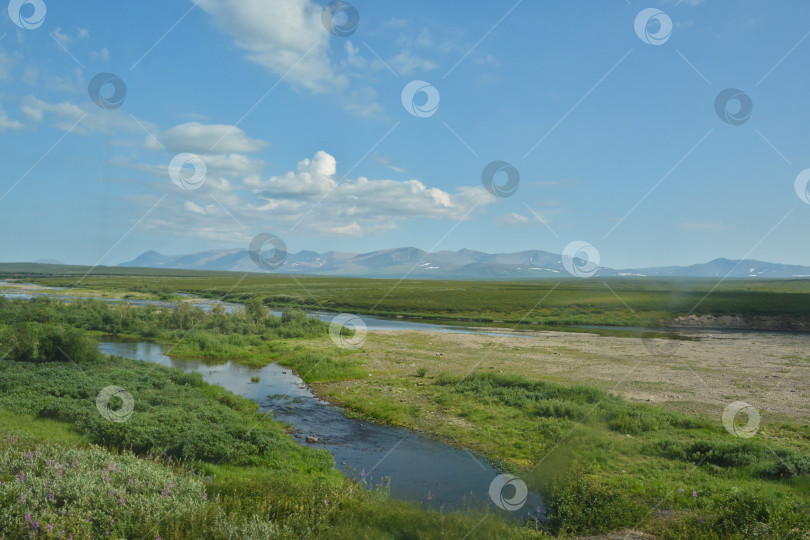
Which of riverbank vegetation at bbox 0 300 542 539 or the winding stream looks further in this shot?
the winding stream

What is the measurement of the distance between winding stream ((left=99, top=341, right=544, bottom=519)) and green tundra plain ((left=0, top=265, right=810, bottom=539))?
963mm

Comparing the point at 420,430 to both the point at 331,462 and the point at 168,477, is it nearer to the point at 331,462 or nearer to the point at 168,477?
the point at 331,462

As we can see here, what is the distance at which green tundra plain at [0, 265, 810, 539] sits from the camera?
34.8 ft

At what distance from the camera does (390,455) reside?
18844 millimetres

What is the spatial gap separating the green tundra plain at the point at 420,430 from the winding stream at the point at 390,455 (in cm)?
96

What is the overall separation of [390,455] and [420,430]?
362 cm

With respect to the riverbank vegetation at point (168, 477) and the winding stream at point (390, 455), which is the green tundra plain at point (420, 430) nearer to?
the riverbank vegetation at point (168, 477)

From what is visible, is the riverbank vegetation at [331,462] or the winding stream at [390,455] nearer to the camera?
the riverbank vegetation at [331,462]

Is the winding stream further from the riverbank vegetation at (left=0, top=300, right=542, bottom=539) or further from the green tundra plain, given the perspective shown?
the riverbank vegetation at (left=0, top=300, right=542, bottom=539)

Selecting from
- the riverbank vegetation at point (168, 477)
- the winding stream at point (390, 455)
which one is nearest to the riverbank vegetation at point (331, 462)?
the riverbank vegetation at point (168, 477)

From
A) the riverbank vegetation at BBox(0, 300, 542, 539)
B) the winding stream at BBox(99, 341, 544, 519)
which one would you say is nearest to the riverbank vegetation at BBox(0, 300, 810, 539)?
the riverbank vegetation at BBox(0, 300, 542, 539)

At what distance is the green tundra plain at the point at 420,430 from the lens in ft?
34.8

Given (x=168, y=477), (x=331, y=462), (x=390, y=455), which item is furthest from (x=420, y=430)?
(x=168, y=477)

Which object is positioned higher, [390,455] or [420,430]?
[420,430]
